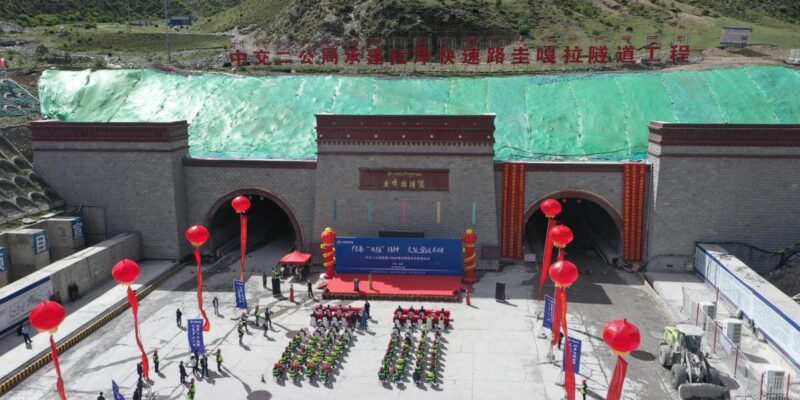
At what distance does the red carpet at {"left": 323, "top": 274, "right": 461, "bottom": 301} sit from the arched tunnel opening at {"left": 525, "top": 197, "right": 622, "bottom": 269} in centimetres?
681

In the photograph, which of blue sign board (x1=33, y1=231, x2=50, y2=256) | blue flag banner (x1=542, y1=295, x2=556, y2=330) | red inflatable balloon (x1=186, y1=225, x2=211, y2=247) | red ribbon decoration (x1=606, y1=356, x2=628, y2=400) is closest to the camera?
red ribbon decoration (x1=606, y1=356, x2=628, y2=400)

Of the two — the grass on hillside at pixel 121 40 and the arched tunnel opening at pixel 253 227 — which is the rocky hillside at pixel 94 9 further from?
the arched tunnel opening at pixel 253 227

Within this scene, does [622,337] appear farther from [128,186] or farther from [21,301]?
[128,186]

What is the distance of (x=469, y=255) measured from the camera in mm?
31312

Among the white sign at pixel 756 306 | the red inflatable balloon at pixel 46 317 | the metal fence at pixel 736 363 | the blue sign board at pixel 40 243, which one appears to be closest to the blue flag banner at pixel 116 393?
the red inflatable balloon at pixel 46 317

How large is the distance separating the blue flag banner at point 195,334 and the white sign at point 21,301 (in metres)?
8.23

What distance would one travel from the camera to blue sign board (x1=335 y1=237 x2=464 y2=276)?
31219 millimetres

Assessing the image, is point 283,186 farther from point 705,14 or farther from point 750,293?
point 705,14

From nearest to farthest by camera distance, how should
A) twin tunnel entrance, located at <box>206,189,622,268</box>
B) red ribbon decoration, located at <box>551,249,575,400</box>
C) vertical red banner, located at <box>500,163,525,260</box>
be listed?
red ribbon decoration, located at <box>551,249,575,400</box> → vertical red banner, located at <box>500,163,525,260</box> → twin tunnel entrance, located at <box>206,189,622,268</box>

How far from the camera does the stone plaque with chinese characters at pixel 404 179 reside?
1264 inches

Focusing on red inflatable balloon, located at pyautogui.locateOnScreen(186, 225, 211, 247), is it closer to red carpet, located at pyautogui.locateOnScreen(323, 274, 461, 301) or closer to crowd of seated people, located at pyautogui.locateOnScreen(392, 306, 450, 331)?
red carpet, located at pyautogui.locateOnScreen(323, 274, 461, 301)

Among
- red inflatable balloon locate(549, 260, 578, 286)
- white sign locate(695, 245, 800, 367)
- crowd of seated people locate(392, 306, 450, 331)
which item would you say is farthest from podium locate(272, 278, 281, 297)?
white sign locate(695, 245, 800, 367)

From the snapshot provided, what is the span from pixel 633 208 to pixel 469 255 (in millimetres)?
9134

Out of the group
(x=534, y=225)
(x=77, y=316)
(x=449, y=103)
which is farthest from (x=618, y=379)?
(x=534, y=225)
